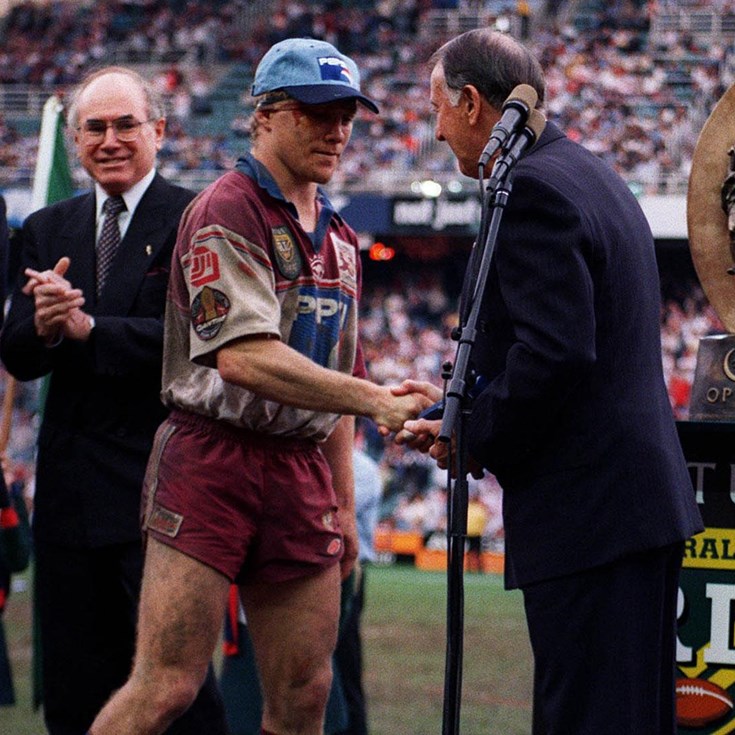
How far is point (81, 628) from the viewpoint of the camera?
4.43m

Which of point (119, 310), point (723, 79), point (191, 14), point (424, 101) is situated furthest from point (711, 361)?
point (191, 14)

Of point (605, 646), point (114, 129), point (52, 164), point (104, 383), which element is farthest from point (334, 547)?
point (52, 164)

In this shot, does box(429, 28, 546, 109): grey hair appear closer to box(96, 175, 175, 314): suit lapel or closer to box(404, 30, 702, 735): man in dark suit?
box(404, 30, 702, 735): man in dark suit

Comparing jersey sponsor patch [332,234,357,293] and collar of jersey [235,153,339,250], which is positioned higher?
collar of jersey [235,153,339,250]

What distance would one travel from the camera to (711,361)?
4.35 m

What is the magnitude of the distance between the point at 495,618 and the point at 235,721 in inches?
227

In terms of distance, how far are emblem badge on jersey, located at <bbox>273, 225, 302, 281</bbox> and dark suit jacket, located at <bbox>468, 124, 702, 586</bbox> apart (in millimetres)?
710

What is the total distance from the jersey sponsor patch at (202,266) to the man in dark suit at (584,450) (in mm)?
754

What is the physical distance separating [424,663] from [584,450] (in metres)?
6.61

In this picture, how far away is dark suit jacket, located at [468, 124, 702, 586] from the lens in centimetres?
306

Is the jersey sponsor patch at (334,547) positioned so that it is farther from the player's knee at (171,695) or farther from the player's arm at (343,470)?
the player's knee at (171,695)

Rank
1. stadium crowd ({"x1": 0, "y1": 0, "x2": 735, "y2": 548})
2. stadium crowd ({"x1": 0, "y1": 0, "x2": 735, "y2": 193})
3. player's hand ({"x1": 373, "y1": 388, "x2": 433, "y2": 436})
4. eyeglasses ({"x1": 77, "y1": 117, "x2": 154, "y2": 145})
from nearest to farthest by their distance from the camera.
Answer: player's hand ({"x1": 373, "y1": 388, "x2": 433, "y2": 436}) < eyeglasses ({"x1": 77, "y1": 117, "x2": 154, "y2": 145}) < stadium crowd ({"x1": 0, "y1": 0, "x2": 735, "y2": 548}) < stadium crowd ({"x1": 0, "y1": 0, "x2": 735, "y2": 193})

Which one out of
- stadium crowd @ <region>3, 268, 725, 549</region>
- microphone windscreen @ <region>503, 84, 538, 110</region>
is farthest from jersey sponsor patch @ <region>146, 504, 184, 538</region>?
stadium crowd @ <region>3, 268, 725, 549</region>

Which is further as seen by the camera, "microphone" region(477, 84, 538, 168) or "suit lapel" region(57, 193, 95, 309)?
"suit lapel" region(57, 193, 95, 309)
